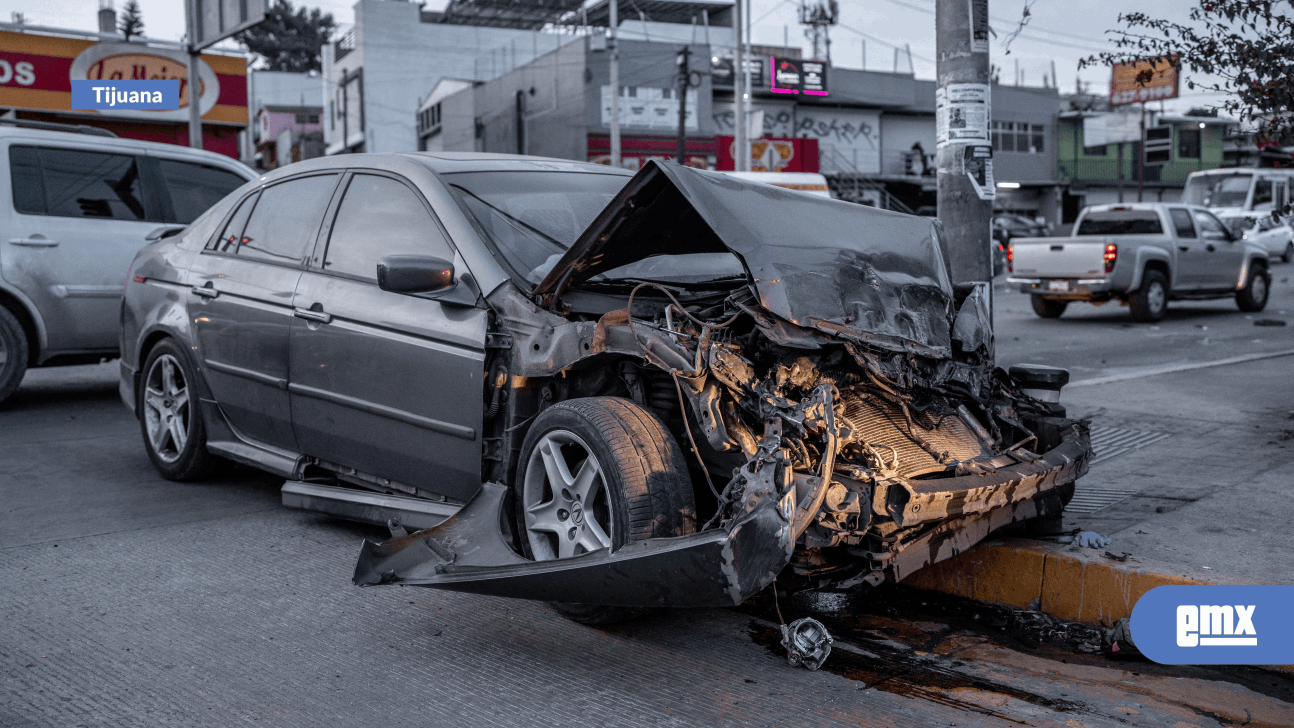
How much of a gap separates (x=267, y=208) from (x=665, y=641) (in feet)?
9.67

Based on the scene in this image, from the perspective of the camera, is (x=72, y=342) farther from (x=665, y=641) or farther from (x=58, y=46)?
(x=58, y=46)

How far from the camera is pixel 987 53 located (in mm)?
5699

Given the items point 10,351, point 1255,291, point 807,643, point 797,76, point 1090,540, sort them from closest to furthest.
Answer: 1. point 807,643
2. point 1090,540
3. point 10,351
4. point 1255,291
5. point 797,76

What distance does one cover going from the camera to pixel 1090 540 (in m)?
3.95

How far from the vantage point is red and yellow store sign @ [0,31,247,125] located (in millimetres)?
20828

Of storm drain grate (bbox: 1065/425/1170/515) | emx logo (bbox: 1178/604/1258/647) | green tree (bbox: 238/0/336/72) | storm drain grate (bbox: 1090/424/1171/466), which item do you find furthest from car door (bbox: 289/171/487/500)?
green tree (bbox: 238/0/336/72)

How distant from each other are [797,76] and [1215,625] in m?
43.0

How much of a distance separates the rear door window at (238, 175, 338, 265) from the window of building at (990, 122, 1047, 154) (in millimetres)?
49786

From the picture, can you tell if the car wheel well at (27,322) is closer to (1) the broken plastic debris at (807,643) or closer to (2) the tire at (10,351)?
(2) the tire at (10,351)

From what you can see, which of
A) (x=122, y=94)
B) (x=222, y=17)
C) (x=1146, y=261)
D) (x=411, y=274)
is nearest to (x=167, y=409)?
(x=411, y=274)

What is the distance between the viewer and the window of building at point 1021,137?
51.2m

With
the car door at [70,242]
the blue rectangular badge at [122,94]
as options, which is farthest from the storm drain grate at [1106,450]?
the blue rectangular badge at [122,94]

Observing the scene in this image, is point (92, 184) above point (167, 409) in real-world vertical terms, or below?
above

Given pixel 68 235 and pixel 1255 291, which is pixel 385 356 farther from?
pixel 1255 291
